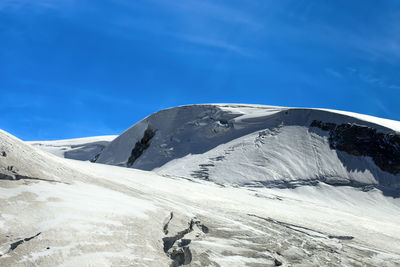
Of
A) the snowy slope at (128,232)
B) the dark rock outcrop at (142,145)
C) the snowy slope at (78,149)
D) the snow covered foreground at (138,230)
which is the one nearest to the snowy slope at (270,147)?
the dark rock outcrop at (142,145)

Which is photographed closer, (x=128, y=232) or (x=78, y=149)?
(x=128, y=232)

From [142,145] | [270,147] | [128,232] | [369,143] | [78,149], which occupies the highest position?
[78,149]

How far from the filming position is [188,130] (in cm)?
2639

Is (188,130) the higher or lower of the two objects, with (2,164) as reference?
higher

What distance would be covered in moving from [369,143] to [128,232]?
58.8 ft

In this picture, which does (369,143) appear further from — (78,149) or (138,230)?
(78,149)

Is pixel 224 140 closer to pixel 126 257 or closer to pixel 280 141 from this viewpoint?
pixel 280 141

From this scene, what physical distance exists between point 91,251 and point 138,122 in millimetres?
26566

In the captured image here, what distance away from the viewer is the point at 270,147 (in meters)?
21.2

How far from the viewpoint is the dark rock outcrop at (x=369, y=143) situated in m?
19.1

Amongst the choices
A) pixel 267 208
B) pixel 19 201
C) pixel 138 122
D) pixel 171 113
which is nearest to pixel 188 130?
pixel 171 113

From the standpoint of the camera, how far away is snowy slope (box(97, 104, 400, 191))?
62.0 ft

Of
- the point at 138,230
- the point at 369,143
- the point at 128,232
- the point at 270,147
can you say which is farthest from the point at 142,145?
the point at 128,232

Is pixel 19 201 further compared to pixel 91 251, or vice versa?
pixel 19 201
